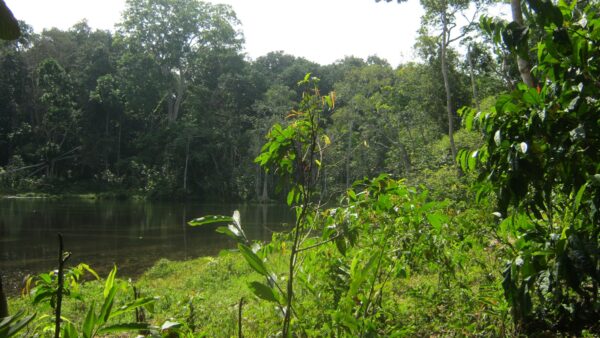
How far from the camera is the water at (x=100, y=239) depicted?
1056cm

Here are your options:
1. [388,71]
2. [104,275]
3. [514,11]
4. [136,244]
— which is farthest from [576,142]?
[388,71]

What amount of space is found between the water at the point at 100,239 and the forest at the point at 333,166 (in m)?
1.36

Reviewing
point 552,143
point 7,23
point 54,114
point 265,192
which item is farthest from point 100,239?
point 54,114

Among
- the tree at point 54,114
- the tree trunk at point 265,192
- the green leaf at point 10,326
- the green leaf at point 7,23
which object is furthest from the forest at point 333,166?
the green leaf at point 7,23

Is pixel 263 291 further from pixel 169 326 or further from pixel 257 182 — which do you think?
pixel 257 182

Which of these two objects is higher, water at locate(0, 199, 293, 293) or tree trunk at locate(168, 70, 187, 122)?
tree trunk at locate(168, 70, 187, 122)

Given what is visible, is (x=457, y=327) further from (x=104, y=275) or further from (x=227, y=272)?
(x=104, y=275)

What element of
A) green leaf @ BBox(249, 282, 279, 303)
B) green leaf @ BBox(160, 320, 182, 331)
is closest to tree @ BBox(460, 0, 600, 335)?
green leaf @ BBox(249, 282, 279, 303)

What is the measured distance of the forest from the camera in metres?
1.32

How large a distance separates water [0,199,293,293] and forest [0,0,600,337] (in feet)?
4.45

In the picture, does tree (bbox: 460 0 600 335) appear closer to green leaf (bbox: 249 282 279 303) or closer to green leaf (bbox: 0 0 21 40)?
green leaf (bbox: 249 282 279 303)

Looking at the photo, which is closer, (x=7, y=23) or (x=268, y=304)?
(x=7, y=23)

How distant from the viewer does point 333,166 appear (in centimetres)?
171

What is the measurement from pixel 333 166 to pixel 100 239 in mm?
13921
